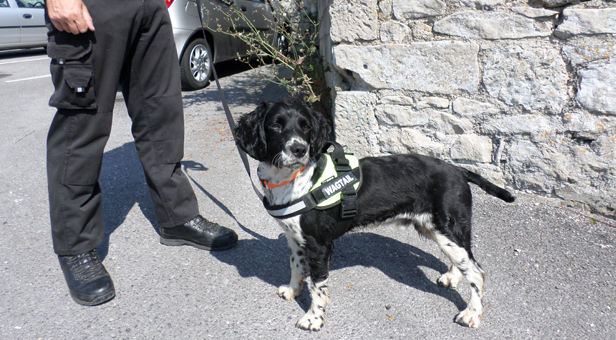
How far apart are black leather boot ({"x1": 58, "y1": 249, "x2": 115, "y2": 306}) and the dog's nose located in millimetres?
1482

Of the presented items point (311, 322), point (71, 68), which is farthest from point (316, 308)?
point (71, 68)

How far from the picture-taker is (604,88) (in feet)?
10.0

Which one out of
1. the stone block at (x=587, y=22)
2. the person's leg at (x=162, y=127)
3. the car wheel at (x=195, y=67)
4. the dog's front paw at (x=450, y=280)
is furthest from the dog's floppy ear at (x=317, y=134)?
the car wheel at (x=195, y=67)

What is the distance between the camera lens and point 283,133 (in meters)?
2.28

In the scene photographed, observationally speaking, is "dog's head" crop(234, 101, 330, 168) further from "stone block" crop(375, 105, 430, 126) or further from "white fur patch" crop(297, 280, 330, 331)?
"stone block" crop(375, 105, 430, 126)

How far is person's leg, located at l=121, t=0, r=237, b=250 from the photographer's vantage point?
2668 millimetres

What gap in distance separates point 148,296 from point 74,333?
44 cm

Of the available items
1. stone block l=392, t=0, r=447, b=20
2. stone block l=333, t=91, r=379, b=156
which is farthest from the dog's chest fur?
stone block l=392, t=0, r=447, b=20

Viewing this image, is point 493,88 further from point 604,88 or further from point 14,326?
point 14,326

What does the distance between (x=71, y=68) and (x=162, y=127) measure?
701 mm

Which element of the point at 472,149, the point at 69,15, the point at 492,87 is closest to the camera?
the point at 69,15

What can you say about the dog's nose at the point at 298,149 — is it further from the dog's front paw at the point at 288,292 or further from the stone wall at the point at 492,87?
the stone wall at the point at 492,87

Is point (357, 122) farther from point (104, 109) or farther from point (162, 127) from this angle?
point (104, 109)

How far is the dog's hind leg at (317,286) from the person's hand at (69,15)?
1725 millimetres
